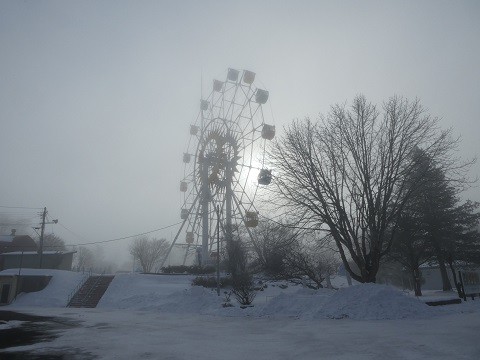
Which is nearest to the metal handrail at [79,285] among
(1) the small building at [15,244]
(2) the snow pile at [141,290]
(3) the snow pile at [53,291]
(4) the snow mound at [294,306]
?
(3) the snow pile at [53,291]

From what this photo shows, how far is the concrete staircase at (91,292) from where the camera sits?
91.2 ft

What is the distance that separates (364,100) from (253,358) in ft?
48.9

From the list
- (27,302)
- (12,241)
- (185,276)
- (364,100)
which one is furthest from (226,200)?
(12,241)

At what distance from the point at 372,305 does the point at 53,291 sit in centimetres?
2877

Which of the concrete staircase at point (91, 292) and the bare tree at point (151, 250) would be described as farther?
the bare tree at point (151, 250)

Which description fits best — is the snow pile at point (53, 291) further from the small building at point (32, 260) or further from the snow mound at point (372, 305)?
the snow mound at point (372, 305)

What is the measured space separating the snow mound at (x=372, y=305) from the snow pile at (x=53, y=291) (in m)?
23.3

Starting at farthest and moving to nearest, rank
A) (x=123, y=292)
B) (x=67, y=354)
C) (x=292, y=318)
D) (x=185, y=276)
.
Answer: (x=185, y=276)
(x=123, y=292)
(x=292, y=318)
(x=67, y=354)

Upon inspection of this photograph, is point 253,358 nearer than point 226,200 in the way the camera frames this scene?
Yes

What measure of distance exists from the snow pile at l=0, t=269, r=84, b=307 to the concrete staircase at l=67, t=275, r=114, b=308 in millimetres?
826

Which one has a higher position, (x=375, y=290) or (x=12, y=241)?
(x=12, y=241)

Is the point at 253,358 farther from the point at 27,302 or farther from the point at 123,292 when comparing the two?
the point at 27,302

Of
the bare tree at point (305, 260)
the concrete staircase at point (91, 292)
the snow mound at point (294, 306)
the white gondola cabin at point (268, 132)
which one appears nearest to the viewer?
the snow mound at point (294, 306)

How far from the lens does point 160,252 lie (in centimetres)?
8406
